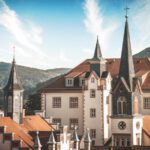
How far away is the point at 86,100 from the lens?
78938 millimetres

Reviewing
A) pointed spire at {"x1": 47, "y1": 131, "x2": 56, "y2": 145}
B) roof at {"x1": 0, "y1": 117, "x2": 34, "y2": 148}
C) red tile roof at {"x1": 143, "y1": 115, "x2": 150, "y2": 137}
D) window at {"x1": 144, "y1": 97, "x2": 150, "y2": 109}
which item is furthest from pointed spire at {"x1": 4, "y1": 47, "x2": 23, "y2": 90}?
window at {"x1": 144, "y1": 97, "x2": 150, "y2": 109}

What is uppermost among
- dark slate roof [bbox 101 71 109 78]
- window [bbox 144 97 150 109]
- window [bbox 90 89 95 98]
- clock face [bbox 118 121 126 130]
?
dark slate roof [bbox 101 71 109 78]

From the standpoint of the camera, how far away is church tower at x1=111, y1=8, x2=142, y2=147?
74375 mm

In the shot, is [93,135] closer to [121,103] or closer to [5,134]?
[121,103]

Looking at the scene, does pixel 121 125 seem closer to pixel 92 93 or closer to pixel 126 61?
pixel 92 93

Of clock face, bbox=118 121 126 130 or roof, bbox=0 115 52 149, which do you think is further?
clock face, bbox=118 121 126 130

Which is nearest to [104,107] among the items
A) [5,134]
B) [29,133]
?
[29,133]

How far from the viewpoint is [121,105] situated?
7512 centimetres

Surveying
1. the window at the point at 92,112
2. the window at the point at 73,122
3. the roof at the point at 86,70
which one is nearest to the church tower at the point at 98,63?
the roof at the point at 86,70

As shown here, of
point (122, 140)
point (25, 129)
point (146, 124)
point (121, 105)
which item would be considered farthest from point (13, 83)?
point (146, 124)

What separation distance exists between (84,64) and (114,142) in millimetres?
15378

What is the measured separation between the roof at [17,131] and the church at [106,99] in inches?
569

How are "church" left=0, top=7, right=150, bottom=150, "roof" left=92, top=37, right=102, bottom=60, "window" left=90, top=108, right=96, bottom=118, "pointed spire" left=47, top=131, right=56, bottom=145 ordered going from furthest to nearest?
"roof" left=92, top=37, right=102, bottom=60 → "window" left=90, top=108, right=96, bottom=118 → "church" left=0, top=7, right=150, bottom=150 → "pointed spire" left=47, top=131, right=56, bottom=145

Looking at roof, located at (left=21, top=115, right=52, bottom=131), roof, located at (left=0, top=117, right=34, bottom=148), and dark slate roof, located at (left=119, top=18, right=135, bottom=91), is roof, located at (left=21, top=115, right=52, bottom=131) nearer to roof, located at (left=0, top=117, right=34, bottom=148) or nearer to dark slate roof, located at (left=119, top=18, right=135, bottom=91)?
roof, located at (left=0, top=117, right=34, bottom=148)
